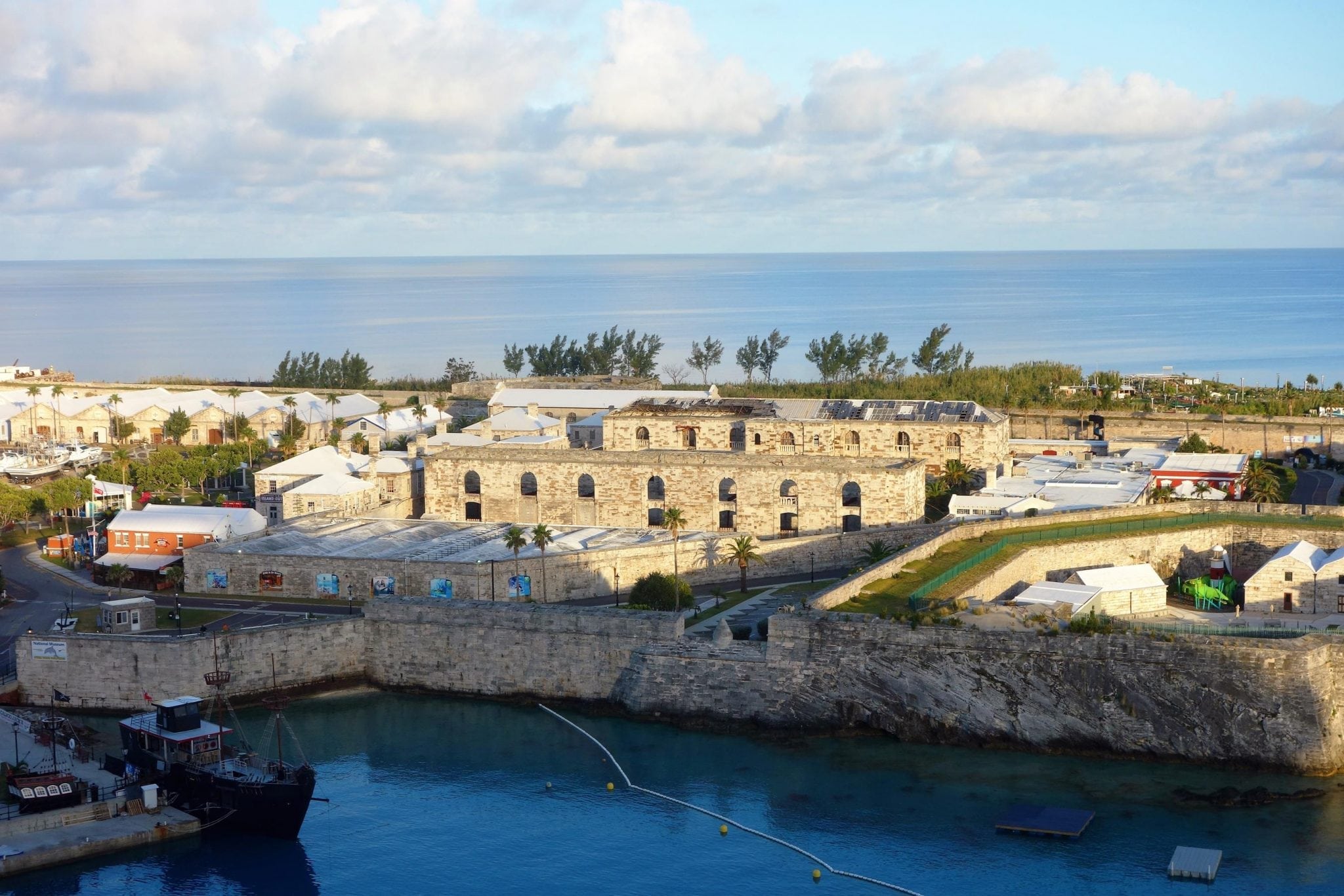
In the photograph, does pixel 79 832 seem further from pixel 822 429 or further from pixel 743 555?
pixel 822 429

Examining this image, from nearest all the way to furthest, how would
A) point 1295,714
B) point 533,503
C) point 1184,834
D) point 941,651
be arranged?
point 1184,834 → point 1295,714 → point 941,651 → point 533,503

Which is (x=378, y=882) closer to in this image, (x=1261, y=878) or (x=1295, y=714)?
(x=1261, y=878)

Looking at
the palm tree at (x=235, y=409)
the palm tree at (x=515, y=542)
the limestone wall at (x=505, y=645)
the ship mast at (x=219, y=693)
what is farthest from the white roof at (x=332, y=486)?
the palm tree at (x=235, y=409)

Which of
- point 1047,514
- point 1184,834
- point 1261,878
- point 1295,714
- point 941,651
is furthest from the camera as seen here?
point 1047,514

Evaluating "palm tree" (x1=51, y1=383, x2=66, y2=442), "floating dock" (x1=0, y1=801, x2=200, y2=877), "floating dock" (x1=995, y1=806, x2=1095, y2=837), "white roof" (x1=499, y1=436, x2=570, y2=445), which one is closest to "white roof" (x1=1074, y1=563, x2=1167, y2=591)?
"floating dock" (x1=995, y1=806, x2=1095, y2=837)

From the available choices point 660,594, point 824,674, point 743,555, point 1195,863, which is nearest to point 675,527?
point 743,555

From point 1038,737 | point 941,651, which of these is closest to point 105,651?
point 941,651

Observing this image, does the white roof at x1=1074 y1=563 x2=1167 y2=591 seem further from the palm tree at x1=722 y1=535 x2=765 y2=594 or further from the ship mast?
the ship mast
